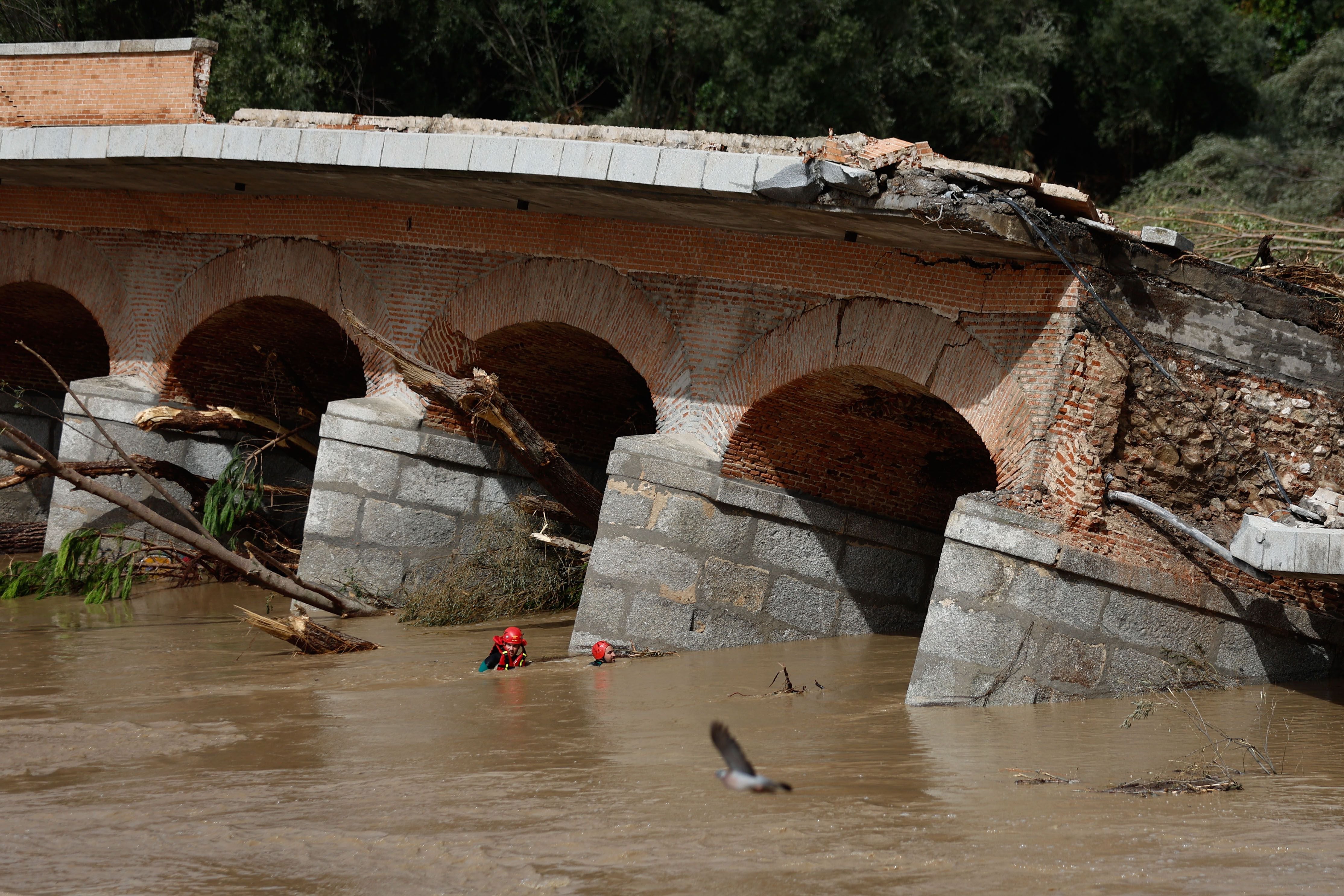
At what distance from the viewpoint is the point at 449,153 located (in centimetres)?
779

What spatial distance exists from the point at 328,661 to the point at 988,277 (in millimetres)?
4249

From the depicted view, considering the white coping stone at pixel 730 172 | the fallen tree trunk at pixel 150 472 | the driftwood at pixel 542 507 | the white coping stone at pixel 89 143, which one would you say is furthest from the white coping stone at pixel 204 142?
the white coping stone at pixel 730 172

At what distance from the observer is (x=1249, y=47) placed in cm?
1571

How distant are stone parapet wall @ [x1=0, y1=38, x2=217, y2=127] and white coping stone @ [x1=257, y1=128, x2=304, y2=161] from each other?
1463mm

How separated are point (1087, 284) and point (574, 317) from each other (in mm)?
3400

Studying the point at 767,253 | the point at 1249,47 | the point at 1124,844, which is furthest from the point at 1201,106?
the point at 1124,844

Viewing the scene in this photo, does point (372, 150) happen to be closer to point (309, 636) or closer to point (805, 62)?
point (309, 636)

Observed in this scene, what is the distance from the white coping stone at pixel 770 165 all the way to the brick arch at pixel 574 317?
1616 mm

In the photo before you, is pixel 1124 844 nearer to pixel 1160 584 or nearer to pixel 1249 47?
pixel 1160 584

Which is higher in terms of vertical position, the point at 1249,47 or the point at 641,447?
the point at 1249,47

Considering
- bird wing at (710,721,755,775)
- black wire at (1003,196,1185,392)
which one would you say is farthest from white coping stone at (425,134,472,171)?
bird wing at (710,721,755,775)

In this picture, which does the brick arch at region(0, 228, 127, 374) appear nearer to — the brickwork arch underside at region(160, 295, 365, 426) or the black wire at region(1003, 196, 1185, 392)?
the brickwork arch underside at region(160, 295, 365, 426)

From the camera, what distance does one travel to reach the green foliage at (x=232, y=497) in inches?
388

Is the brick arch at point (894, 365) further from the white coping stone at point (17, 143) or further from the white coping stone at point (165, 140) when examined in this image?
the white coping stone at point (17, 143)
